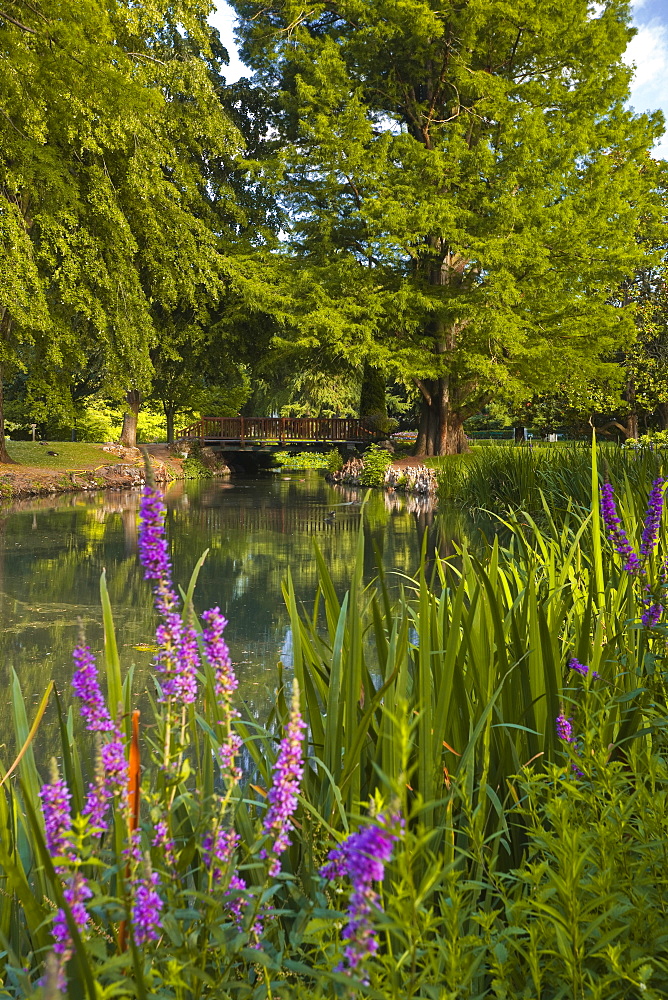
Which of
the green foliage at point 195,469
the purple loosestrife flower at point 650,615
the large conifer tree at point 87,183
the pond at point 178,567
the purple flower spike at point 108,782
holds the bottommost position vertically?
the pond at point 178,567

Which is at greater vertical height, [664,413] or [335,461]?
[664,413]

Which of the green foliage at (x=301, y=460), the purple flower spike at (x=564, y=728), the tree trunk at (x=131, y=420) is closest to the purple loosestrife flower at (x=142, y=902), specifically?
the purple flower spike at (x=564, y=728)

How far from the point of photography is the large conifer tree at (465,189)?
1964 cm

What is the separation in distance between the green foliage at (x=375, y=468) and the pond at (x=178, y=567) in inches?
194

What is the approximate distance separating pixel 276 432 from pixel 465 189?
13.9 m

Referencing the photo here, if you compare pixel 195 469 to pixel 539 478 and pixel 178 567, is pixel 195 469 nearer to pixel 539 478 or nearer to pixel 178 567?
pixel 539 478

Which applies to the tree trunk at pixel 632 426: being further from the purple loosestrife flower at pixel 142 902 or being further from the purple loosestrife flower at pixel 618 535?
the purple loosestrife flower at pixel 142 902

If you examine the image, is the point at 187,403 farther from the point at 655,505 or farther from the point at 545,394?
the point at 655,505

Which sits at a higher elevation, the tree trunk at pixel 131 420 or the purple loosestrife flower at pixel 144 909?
the tree trunk at pixel 131 420

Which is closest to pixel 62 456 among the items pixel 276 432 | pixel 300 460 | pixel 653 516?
pixel 276 432

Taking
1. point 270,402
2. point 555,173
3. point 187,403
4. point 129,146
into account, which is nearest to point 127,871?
point 129,146

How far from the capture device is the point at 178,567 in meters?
7.50

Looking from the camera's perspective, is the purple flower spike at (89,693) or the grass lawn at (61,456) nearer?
the purple flower spike at (89,693)

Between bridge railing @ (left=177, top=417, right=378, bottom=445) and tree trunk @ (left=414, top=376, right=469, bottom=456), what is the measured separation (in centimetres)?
580
